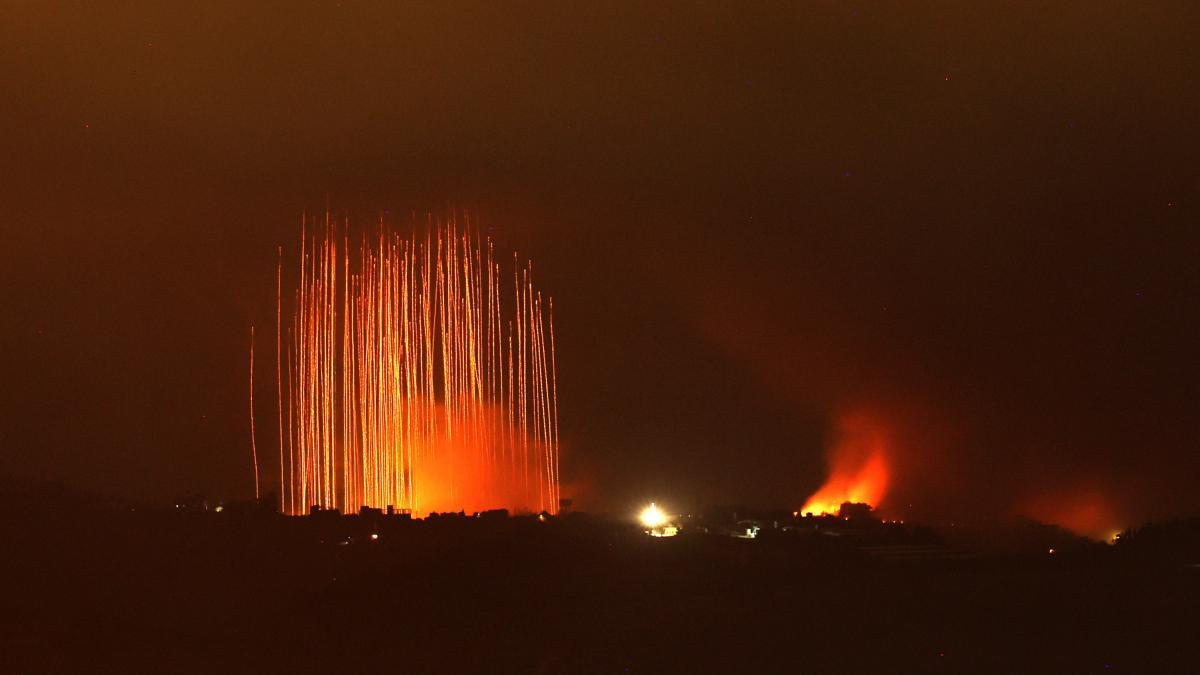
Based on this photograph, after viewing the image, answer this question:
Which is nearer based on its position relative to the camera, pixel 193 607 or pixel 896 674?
Result: pixel 896 674

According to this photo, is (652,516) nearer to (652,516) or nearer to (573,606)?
(652,516)

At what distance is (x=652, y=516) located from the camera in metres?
30.4

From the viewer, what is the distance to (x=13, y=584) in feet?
59.1

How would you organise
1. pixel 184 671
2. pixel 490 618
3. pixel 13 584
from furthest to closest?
pixel 13 584 < pixel 490 618 < pixel 184 671

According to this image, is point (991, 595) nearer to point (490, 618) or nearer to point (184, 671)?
point (490, 618)

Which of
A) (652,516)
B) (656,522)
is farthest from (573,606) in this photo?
(652,516)

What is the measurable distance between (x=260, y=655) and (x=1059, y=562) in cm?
1364

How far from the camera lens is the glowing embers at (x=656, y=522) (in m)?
25.0

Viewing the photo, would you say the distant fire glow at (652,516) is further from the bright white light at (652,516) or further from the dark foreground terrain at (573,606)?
the dark foreground terrain at (573,606)

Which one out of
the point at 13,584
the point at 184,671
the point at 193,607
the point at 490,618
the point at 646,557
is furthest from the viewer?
the point at 646,557

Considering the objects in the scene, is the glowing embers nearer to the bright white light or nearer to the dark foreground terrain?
the bright white light

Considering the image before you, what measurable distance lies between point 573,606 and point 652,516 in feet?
49.0

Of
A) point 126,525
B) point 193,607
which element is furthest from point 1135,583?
point 126,525

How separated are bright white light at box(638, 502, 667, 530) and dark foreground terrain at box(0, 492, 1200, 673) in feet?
15.8
